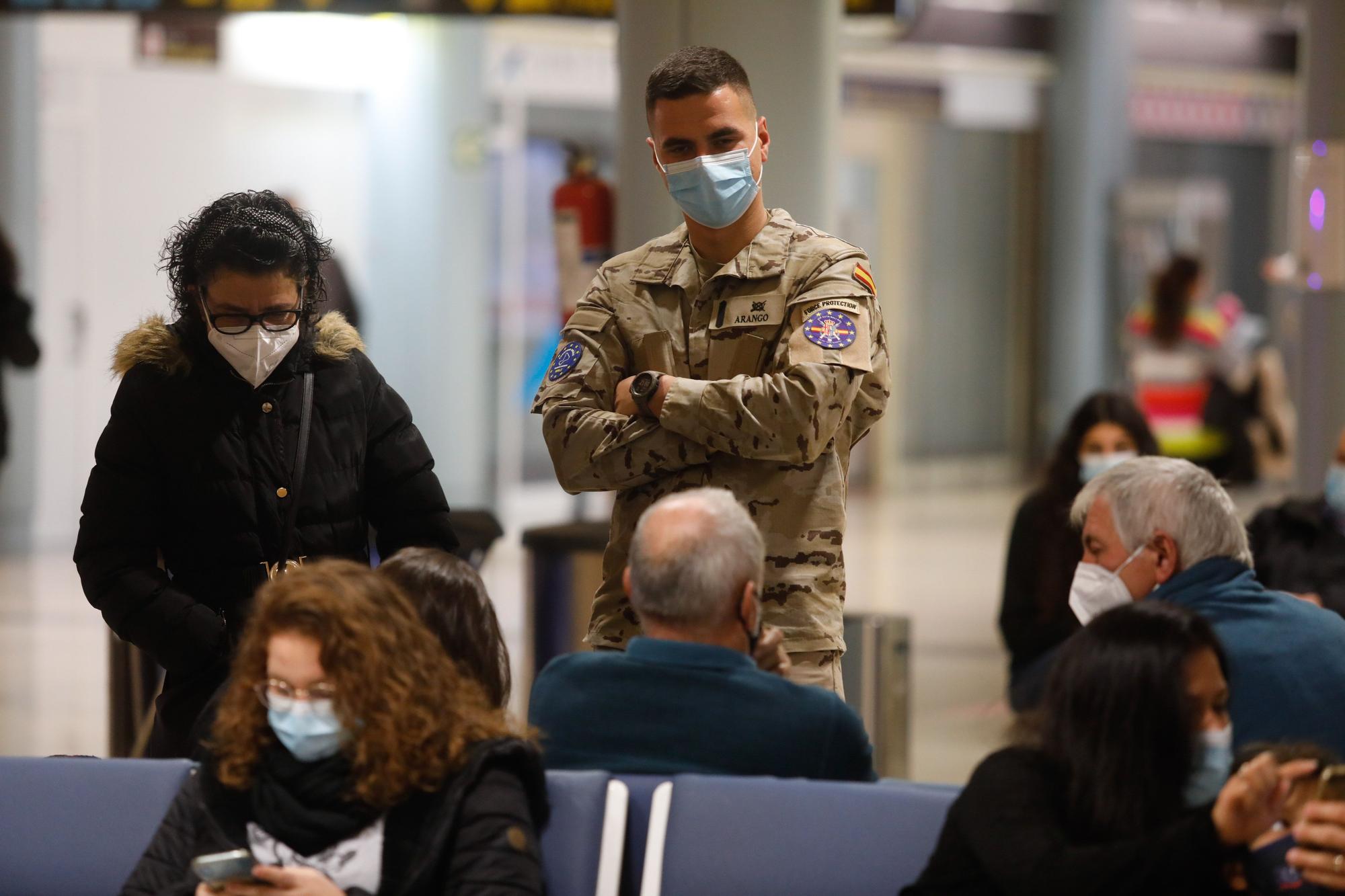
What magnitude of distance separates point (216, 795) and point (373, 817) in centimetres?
24

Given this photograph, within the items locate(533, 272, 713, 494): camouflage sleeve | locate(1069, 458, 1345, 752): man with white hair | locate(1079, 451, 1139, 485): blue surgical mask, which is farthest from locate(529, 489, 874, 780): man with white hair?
locate(1079, 451, 1139, 485): blue surgical mask

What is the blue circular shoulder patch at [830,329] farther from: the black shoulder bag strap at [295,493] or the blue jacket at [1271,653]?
the black shoulder bag strap at [295,493]

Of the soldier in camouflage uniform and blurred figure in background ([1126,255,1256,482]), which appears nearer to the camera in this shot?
the soldier in camouflage uniform

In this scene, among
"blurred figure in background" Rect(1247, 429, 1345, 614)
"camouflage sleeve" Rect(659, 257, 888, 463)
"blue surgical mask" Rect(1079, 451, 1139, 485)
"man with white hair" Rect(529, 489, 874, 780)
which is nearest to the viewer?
"man with white hair" Rect(529, 489, 874, 780)

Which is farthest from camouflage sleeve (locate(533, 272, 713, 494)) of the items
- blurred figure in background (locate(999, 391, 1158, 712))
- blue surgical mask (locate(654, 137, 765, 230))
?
blurred figure in background (locate(999, 391, 1158, 712))

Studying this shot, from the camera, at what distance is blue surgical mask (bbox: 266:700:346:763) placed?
2.42 metres

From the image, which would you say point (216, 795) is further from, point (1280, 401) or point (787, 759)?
point (1280, 401)

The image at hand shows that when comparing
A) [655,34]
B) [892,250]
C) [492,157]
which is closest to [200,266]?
[655,34]

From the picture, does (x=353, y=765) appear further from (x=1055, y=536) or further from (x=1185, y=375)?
(x=1185, y=375)

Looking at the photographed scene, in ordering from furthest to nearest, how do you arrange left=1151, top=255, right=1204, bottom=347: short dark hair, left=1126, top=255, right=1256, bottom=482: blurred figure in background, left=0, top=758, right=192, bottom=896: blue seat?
left=1126, top=255, right=1256, bottom=482: blurred figure in background → left=1151, top=255, right=1204, bottom=347: short dark hair → left=0, top=758, right=192, bottom=896: blue seat

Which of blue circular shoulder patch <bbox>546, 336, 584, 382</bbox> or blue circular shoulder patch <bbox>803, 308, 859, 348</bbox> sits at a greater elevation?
blue circular shoulder patch <bbox>803, 308, 859, 348</bbox>

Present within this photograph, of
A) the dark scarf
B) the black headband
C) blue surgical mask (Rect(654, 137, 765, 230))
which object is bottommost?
the dark scarf

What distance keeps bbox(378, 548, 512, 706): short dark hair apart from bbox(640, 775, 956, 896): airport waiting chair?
1.05 ft

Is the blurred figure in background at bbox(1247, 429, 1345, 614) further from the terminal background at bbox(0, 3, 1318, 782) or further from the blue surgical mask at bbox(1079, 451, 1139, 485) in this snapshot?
the terminal background at bbox(0, 3, 1318, 782)
